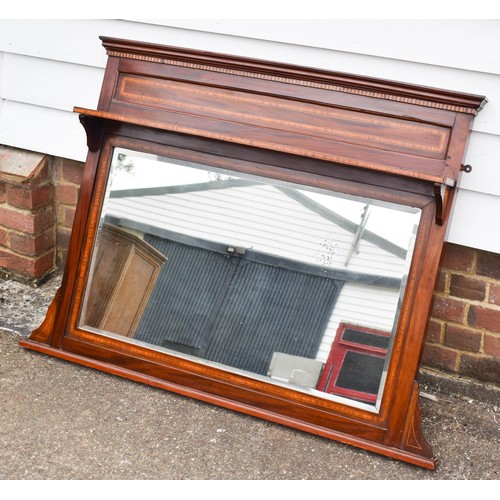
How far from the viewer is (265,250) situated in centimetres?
246

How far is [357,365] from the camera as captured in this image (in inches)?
91.9

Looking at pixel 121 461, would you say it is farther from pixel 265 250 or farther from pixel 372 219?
pixel 372 219

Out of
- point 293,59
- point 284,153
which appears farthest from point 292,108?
point 293,59

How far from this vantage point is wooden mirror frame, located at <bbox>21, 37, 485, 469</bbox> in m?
2.28

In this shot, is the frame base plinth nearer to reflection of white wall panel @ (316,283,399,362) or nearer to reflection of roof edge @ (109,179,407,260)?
reflection of white wall panel @ (316,283,399,362)

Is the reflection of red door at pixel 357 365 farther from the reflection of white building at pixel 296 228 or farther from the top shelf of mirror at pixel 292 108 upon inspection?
the top shelf of mirror at pixel 292 108

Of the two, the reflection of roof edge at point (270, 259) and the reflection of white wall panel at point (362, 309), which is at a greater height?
the reflection of roof edge at point (270, 259)

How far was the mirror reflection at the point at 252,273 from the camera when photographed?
91.9 inches

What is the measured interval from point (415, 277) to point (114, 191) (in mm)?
1182

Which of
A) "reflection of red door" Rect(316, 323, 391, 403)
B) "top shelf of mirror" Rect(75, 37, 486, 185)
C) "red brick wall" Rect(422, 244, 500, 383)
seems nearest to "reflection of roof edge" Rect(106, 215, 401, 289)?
"reflection of red door" Rect(316, 323, 391, 403)

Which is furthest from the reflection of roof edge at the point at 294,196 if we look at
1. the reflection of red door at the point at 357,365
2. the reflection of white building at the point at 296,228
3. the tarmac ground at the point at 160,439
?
the tarmac ground at the point at 160,439

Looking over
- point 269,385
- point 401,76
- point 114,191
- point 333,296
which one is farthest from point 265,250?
point 401,76

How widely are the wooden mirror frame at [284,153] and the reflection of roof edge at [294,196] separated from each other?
2.1 inches

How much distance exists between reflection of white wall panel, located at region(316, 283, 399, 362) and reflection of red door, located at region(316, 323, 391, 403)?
0.02m
